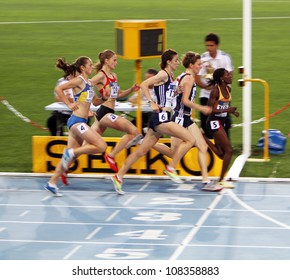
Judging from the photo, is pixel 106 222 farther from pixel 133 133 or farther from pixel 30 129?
pixel 30 129

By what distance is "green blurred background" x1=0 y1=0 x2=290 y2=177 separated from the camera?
18.7 m

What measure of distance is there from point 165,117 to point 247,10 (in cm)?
254

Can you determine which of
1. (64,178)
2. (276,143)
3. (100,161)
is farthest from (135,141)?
(276,143)

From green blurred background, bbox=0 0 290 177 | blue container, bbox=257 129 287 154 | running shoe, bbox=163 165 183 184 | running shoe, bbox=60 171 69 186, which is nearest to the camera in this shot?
running shoe, bbox=163 165 183 184

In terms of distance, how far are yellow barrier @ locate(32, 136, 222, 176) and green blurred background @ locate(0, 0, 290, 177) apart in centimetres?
48

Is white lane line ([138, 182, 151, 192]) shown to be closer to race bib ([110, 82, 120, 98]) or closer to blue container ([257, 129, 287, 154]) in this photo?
race bib ([110, 82, 120, 98])

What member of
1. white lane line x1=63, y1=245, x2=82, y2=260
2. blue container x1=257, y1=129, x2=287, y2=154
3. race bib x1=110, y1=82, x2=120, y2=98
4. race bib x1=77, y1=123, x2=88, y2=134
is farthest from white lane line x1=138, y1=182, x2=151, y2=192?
white lane line x1=63, y1=245, x2=82, y2=260

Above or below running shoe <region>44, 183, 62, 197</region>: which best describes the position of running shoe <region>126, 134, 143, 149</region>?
above

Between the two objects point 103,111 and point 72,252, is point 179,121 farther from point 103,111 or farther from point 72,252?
point 72,252

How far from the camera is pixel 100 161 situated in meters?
15.6

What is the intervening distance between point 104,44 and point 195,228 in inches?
715

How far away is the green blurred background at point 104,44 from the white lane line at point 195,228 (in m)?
1.53

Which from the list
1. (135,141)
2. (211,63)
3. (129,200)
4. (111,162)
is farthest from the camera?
(211,63)

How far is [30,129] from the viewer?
63.0ft
